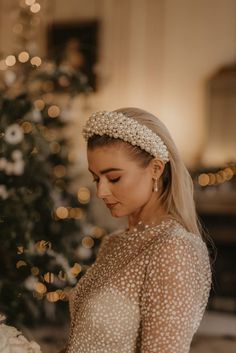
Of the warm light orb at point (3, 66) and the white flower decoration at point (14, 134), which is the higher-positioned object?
the warm light orb at point (3, 66)

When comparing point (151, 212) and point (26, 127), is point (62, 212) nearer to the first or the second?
point (26, 127)

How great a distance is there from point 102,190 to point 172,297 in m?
0.32

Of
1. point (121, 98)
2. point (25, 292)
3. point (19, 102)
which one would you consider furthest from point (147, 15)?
point (25, 292)

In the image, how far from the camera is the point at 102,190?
1368mm

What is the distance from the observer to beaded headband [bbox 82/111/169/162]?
136cm

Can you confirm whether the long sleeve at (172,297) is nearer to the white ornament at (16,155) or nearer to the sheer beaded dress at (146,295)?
the sheer beaded dress at (146,295)

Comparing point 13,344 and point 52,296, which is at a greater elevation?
point 13,344

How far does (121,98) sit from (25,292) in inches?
148

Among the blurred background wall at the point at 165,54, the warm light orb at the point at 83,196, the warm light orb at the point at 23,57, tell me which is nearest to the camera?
the warm light orb at the point at 23,57

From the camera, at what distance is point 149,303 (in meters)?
1.22

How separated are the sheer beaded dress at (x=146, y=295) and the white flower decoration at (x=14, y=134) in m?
2.04

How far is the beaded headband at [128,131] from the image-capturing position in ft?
4.48

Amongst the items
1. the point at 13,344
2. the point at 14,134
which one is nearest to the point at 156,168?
the point at 13,344

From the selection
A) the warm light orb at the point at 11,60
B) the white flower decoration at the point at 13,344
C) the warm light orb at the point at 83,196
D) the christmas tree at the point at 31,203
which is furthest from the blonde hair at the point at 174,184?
the warm light orb at the point at 83,196
